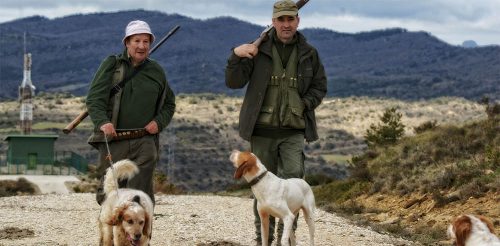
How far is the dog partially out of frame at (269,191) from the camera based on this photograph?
10.3m

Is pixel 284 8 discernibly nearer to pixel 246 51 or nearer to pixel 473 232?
pixel 246 51

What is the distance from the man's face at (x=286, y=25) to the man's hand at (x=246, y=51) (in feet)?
1.11

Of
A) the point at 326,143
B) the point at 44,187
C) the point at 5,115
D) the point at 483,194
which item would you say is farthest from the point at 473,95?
the point at 483,194

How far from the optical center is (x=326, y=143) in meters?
100

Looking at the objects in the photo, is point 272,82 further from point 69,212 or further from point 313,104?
point 69,212

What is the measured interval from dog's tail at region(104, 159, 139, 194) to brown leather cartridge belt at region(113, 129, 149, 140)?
38cm

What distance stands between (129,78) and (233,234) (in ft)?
18.5

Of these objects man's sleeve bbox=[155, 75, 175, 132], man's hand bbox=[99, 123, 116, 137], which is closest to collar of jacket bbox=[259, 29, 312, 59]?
man's sleeve bbox=[155, 75, 175, 132]

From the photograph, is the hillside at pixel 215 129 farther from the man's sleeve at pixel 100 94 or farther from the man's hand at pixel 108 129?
the man's hand at pixel 108 129

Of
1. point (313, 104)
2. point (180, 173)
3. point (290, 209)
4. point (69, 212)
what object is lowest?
point (180, 173)

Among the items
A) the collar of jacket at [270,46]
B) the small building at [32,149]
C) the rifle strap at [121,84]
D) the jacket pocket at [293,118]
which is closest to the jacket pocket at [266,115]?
the jacket pocket at [293,118]

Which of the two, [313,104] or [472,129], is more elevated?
[313,104]

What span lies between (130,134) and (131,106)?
0.29 meters

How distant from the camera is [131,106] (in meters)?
10.5
